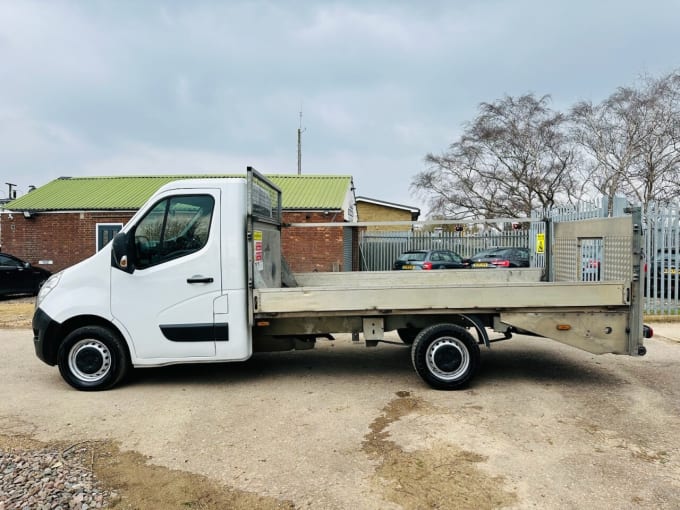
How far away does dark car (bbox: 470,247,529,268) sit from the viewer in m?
18.0

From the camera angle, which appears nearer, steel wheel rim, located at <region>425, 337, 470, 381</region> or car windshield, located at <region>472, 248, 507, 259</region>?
steel wheel rim, located at <region>425, 337, 470, 381</region>

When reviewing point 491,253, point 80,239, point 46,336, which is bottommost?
point 46,336

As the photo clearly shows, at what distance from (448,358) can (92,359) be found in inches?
157

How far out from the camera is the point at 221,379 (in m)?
6.41

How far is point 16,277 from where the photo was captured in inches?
643

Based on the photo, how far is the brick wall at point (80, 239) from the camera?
63.3ft

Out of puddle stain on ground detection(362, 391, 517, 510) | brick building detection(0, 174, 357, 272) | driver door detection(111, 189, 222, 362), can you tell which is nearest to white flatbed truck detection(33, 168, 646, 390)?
driver door detection(111, 189, 222, 362)

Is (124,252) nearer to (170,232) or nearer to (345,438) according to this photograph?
(170,232)

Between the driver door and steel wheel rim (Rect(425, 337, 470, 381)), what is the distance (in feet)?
7.97

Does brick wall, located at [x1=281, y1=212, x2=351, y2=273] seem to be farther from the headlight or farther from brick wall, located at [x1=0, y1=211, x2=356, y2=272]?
the headlight

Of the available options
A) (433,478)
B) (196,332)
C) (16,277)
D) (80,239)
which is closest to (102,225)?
(80,239)

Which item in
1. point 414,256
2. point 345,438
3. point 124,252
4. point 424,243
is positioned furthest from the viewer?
point 424,243

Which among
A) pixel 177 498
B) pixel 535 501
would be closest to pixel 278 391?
pixel 177 498

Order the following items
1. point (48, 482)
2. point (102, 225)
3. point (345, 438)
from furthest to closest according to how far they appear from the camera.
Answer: point (102, 225), point (345, 438), point (48, 482)
